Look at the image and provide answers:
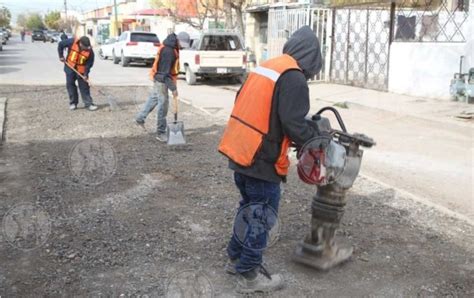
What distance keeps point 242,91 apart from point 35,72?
67.5 feet

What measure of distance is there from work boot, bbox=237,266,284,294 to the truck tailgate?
14889 millimetres

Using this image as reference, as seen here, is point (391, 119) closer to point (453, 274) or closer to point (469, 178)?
point (469, 178)

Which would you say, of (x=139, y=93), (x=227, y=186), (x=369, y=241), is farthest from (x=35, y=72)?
(x=369, y=241)

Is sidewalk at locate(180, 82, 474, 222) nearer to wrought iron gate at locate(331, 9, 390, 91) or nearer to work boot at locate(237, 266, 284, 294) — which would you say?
wrought iron gate at locate(331, 9, 390, 91)

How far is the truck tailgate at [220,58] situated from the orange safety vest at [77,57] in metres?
7.11

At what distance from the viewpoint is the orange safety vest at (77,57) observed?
37.5 ft

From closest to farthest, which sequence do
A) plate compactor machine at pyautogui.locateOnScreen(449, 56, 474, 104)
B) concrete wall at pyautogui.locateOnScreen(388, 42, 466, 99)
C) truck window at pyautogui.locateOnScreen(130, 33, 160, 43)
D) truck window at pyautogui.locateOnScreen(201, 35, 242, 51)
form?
plate compactor machine at pyautogui.locateOnScreen(449, 56, 474, 104) < concrete wall at pyautogui.locateOnScreen(388, 42, 466, 99) < truck window at pyautogui.locateOnScreen(201, 35, 242, 51) < truck window at pyautogui.locateOnScreen(130, 33, 160, 43)

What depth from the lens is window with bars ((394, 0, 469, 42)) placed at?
44.9ft

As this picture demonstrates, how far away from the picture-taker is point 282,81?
3.46 metres

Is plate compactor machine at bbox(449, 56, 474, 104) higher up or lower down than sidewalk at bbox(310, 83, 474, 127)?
higher up

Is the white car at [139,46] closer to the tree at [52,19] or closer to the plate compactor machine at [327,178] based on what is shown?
the plate compactor machine at [327,178]

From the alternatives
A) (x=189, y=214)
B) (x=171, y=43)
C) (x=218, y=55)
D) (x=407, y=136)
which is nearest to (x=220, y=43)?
(x=218, y=55)

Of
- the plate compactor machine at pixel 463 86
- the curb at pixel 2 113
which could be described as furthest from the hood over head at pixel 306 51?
the plate compactor machine at pixel 463 86

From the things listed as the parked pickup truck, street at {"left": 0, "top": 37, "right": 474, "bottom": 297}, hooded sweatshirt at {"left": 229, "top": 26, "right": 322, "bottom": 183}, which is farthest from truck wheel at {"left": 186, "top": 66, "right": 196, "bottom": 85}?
hooded sweatshirt at {"left": 229, "top": 26, "right": 322, "bottom": 183}
